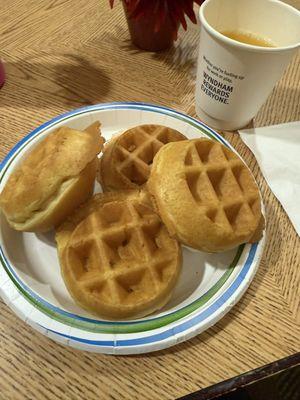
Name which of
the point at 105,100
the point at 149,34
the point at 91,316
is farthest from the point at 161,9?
the point at 91,316

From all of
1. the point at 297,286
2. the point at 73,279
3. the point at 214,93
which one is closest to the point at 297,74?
the point at 214,93

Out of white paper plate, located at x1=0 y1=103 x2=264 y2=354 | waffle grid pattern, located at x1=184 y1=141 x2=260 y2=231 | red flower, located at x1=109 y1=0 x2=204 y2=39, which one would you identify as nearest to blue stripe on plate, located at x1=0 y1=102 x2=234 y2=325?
white paper plate, located at x1=0 y1=103 x2=264 y2=354

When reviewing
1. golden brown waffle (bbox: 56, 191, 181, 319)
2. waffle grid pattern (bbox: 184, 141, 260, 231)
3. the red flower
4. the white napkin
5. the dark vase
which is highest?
the red flower

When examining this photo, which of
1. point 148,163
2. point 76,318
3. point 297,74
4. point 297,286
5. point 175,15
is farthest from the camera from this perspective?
point 297,74

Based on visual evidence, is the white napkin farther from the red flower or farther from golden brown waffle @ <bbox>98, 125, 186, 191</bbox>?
the red flower

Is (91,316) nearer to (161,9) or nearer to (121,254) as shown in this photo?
(121,254)

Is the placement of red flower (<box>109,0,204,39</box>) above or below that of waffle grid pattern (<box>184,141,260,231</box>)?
above

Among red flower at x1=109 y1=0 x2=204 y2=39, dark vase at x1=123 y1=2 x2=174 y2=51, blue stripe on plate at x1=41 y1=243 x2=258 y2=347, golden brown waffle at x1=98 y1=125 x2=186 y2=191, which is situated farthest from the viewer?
dark vase at x1=123 y1=2 x2=174 y2=51

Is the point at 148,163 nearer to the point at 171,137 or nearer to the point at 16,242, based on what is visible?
the point at 171,137

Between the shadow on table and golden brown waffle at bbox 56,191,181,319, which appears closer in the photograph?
golden brown waffle at bbox 56,191,181,319
